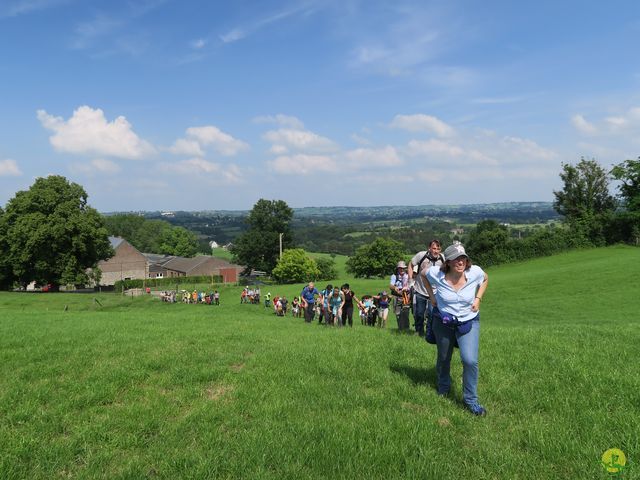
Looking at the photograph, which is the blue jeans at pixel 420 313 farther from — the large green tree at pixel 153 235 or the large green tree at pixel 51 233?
the large green tree at pixel 153 235

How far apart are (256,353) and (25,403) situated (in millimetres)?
3566

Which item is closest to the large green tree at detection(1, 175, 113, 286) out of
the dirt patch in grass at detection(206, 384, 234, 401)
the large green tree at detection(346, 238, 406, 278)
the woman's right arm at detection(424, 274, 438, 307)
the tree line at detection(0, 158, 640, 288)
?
the tree line at detection(0, 158, 640, 288)

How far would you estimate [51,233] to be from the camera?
45.1 metres

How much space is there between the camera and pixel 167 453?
173 inches

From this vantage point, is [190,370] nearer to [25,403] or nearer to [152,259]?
[25,403]

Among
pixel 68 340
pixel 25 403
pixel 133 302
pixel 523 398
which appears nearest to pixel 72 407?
pixel 25 403

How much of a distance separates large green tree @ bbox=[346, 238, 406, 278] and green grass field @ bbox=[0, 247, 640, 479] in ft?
251

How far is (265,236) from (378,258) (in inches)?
883

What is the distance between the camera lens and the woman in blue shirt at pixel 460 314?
17.9 feet

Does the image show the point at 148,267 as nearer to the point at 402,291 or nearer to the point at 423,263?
the point at 402,291

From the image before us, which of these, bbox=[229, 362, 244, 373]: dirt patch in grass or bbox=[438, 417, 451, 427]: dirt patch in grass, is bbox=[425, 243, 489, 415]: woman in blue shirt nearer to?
bbox=[438, 417, 451, 427]: dirt patch in grass

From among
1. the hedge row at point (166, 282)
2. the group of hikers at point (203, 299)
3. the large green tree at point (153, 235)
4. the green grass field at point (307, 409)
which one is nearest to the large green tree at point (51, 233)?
the group of hikers at point (203, 299)

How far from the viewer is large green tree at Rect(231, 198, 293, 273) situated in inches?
3327

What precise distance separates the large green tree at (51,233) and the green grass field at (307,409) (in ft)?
138
